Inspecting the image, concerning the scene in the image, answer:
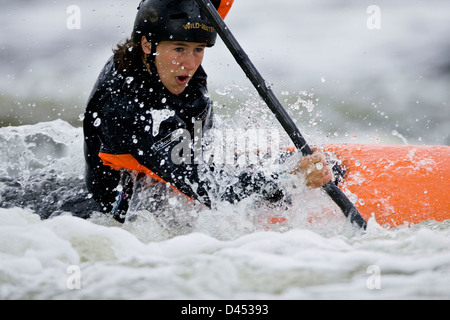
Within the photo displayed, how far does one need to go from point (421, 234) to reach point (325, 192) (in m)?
0.52

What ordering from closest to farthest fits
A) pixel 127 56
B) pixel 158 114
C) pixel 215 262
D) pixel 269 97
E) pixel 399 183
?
pixel 215 262, pixel 269 97, pixel 158 114, pixel 127 56, pixel 399 183

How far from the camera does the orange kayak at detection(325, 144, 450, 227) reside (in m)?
2.76

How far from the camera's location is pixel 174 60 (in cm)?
263

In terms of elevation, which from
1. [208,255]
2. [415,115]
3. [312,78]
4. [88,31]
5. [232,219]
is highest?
[88,31]

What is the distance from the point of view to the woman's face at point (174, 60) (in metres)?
2.62

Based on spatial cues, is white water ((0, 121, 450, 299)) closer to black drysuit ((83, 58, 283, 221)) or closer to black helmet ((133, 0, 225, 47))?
black drysuit ((83, 58, 283, 221))

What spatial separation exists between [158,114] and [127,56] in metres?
0.39

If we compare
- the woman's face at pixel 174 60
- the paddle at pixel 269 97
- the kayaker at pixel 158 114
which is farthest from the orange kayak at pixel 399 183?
the woman's face at pixel 174 60

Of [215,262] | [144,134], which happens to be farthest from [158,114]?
[215,262]

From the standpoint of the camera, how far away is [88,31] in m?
7.41

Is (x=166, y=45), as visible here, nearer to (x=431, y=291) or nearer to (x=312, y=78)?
(x=431, y=291)

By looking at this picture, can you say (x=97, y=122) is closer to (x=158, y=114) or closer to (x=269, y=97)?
(x=158, y=114)

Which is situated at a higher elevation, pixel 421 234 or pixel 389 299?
pixel 421 234

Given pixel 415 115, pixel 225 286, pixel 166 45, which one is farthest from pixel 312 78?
pixel 225 286
